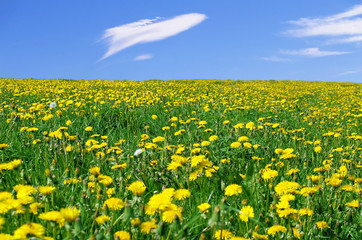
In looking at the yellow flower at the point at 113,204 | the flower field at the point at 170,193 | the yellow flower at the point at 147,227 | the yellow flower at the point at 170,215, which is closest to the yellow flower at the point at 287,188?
the flower field at the point at 170,193

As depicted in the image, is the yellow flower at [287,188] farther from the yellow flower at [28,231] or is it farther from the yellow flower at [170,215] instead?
the yellow flower at [28,231]

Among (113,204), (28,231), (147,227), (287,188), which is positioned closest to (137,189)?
(113,204)

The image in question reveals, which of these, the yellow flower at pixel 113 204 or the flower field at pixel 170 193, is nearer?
the flower field at pixel 170 193

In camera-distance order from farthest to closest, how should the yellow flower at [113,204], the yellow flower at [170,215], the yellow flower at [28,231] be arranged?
1. the yellow flower at [113,204]
2. the yellow flower at [170,215]
3. the yellow flower at [28,231]

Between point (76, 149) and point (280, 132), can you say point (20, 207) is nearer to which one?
point (76, 149)

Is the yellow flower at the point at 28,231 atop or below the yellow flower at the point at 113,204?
atop

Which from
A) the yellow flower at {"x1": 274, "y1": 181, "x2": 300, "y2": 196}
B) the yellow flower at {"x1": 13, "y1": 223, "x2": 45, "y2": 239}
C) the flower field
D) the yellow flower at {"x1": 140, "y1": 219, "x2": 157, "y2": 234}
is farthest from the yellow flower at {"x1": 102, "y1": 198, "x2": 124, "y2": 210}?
the yellow flower at {"x1": 274, "y1": 181, "x2": 300, "y2": 196}

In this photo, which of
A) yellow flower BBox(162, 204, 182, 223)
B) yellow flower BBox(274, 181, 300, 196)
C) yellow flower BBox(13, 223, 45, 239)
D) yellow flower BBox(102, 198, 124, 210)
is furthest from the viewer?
yellow flower BBox(274, 181, 300, 196)

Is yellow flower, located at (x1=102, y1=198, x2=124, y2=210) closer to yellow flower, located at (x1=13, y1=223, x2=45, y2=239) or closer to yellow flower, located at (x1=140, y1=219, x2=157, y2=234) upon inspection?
yellow flower, located at (x1=140, y1=219, x2=157, y2=234)

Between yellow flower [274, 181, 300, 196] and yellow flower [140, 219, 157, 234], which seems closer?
yellow flower [140, 219, 157, 234]

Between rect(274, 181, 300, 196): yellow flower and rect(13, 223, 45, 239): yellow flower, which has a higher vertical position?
rect(13, 223, 45, 239): yellow flower

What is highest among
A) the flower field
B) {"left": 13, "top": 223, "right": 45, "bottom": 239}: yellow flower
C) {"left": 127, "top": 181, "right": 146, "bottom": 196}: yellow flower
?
{"left": 127, "top": 181, "right": 146, "bottom": 196}: yellow flower

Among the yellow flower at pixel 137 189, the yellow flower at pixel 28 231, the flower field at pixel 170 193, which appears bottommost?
the flower field at pixel 170 193

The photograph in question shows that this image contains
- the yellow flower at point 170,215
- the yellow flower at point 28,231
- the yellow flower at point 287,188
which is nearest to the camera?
the yellow flower at point 28,231
